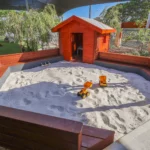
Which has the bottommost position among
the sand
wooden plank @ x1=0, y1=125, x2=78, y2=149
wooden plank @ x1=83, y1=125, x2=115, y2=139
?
the sand

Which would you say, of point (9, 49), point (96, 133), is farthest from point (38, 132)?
point (9, 49)

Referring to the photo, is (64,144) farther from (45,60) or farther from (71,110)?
(45,60)

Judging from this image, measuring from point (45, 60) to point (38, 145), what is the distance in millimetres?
6172

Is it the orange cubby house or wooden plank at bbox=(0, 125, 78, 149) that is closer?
wooden plank at bbox=(0, 125, 78, 149)

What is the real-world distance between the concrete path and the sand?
1.70 ft

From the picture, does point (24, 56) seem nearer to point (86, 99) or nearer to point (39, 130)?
point (86, 99)

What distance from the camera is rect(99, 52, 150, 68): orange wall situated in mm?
6359

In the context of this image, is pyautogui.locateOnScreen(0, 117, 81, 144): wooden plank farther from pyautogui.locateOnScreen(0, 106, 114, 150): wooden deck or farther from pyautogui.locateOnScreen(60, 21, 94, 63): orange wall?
pyautogui.locateOnScreen(60, 21, 94, 63): orange wall

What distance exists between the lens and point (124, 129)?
9.40ft

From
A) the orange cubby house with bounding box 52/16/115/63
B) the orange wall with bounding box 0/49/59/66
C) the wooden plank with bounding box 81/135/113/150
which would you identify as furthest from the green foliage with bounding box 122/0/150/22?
the wooden plank with bounding box 81/135/113/150

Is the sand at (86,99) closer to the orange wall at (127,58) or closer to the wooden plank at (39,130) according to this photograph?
the orange wall at (127,58)

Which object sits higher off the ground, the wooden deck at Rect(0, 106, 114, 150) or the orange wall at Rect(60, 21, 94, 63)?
the orange wall at Rect(60, 21, 94, 63)

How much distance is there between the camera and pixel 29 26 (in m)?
7.65

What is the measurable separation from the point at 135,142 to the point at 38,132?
4.97 feet
